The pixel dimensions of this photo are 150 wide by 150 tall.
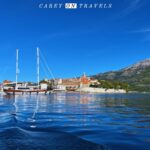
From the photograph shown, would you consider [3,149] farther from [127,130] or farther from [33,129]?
[127,130]

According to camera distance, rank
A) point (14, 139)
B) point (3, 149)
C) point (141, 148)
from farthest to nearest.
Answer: point (14, 139) < point (141, 148) < point (3, 149)

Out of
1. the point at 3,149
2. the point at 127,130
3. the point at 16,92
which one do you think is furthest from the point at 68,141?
the point at 16,92

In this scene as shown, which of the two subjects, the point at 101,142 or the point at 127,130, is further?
the point at 127,130

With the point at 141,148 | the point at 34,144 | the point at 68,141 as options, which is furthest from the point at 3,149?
the point at 141,148

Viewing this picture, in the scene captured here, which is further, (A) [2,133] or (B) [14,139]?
(A) [2,133]

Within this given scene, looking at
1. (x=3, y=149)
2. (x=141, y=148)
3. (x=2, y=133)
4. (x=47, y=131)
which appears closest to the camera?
(x=3, y=149)

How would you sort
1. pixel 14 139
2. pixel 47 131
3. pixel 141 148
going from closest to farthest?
pixel 141 148 → pixel 14 139 → pixel 47 131

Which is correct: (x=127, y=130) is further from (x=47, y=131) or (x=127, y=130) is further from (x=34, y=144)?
(x=34, y=144)

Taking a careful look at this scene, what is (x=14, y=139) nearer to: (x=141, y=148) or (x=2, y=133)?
(x=2, y=133)

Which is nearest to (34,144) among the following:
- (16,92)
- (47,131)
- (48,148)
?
(48,148)

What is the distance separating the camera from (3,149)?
21000 millimetres

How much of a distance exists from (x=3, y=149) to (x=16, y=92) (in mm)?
180592

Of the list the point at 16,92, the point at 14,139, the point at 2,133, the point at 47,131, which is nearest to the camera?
the point at 14,139

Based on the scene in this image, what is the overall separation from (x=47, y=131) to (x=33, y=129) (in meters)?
1.56
